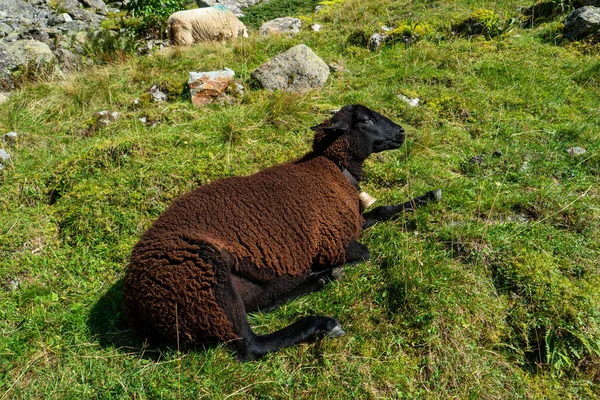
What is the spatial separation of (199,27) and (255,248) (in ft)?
33.8

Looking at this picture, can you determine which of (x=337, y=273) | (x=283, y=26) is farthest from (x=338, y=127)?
(x=283, y=26)

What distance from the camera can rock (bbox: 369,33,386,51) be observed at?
8938mm

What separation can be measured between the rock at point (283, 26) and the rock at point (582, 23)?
6207mm

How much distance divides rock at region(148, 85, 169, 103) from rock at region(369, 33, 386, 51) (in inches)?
173

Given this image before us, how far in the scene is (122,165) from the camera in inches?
225

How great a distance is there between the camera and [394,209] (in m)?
4.86

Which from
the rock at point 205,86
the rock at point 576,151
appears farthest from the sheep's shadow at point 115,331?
the rock at point 576,151

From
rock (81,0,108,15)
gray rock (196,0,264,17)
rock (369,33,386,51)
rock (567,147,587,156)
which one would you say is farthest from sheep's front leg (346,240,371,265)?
rock (81,0,108,15)

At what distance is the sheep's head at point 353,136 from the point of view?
448cm

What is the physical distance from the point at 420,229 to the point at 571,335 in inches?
66.4

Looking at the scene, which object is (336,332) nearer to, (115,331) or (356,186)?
(356,186)

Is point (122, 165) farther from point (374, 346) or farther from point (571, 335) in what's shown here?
point (571, 335)

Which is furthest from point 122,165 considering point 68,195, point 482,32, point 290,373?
point 482,32

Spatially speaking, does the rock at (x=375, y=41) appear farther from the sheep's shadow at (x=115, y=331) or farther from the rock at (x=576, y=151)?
the sheep's shadow at (x=115, y=331)
